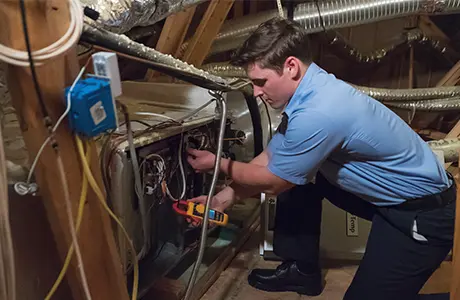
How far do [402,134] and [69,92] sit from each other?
3.07 feet

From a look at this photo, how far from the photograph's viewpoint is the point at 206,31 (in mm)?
2227

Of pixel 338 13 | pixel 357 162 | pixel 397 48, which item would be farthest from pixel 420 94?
pixel 357 162

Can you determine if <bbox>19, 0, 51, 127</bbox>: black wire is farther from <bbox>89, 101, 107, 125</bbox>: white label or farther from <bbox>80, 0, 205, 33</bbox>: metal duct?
<bbox>80, 0, 205, 33</bbox>: metal duct

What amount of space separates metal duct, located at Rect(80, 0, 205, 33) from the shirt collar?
1.56 feet

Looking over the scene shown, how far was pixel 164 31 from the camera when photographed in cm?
203

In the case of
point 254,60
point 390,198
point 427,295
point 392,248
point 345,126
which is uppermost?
point 254,60

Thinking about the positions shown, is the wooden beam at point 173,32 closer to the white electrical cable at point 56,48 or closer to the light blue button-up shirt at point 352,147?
the light blue button-up shirt at point 352,147

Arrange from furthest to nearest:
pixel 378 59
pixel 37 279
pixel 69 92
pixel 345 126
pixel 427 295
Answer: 1. pixel 378 59
2. pixel 427 295
3. pixel 345 126
4. pixel 37 279
5. pixel 69 92

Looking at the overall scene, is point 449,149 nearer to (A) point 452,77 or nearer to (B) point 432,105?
(B) point 432,105

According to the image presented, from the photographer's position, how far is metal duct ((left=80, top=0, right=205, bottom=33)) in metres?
1.16

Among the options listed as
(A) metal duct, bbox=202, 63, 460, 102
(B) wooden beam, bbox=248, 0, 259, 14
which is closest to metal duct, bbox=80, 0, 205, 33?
(B) wooden beam, bbox=248, 0, 259, 14

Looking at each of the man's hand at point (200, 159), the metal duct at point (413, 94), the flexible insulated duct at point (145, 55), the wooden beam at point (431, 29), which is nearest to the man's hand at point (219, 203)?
the man's hand at point (200, 159)

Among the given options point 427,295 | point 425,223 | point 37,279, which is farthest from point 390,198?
point 37,279

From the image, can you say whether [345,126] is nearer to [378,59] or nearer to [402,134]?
[402,134]
